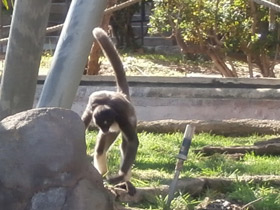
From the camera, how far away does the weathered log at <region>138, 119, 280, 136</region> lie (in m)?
9.76

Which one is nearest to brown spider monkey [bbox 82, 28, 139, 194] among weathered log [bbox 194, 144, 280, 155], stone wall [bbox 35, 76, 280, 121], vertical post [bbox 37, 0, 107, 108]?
weathered log [bbox 194, 144, 280, 155]

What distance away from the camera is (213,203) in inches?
231

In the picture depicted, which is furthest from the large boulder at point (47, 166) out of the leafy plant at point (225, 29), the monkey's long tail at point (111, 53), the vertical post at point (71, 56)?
the leafy plant at point (225, 29)

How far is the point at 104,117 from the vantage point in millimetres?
7020

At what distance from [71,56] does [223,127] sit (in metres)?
4.77

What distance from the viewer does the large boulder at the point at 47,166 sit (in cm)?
416

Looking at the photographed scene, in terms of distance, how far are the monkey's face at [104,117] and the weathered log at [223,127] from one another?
8.95 feet

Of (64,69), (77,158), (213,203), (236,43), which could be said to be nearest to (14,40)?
(64,69)

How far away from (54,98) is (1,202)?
4.16 ft

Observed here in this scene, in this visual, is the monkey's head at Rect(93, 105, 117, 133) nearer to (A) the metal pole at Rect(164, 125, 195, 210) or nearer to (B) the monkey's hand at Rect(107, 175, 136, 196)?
(B) the monkey's hand at Rect(107, 175, 136, 196)

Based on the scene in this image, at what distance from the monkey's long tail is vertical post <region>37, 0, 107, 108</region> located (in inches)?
78.8

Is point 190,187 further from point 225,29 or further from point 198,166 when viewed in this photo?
point 225,29

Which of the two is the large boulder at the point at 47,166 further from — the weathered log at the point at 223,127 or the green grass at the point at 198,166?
the weathered log at the point at 223,127

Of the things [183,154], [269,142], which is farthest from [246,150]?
[183,154]
